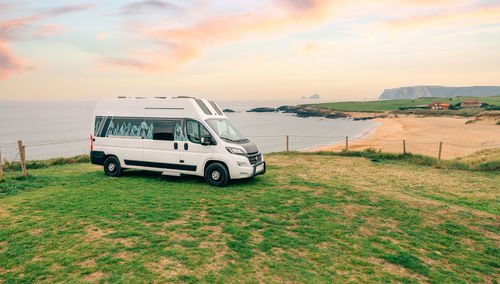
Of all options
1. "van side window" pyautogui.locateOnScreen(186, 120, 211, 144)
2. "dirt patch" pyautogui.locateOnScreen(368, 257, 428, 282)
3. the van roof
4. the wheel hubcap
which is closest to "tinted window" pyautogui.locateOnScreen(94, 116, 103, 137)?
the van roof

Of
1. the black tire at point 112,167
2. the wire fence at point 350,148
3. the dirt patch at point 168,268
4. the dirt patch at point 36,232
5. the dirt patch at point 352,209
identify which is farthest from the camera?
the wire fence at point 350,148

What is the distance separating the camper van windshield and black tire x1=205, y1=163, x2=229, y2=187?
3.69ft

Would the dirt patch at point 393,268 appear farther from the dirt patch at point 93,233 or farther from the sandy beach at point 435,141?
the sandy beach at point 435,141

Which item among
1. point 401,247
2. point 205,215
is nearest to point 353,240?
point 401,247

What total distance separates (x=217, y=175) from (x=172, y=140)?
2267 mm

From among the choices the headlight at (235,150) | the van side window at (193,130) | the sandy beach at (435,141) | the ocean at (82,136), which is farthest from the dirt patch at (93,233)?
the sandy beach at (435,141)

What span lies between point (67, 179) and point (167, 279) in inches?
400

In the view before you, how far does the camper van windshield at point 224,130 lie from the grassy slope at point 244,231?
6.21 feet

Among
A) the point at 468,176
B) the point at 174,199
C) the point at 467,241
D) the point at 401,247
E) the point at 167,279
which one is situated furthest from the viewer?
the point at 468,176

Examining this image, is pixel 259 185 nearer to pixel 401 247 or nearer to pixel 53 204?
pixel 401 247

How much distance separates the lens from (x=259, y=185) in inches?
451

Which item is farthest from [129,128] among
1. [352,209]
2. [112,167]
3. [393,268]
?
[393,268]

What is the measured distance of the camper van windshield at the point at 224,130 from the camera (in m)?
11.3

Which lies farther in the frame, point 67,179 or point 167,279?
point 67,179
